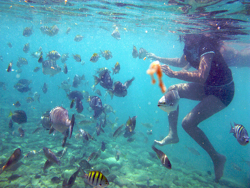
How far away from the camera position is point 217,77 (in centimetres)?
460

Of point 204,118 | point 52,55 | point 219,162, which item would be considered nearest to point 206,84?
point 204,118

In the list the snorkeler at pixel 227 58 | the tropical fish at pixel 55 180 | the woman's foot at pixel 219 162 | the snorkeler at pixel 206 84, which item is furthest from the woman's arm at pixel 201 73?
the tropical fish at pixel 55 180

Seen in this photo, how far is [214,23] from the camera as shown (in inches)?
406

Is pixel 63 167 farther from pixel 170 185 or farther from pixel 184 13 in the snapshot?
pixel 184 13

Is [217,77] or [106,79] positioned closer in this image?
[217,77]

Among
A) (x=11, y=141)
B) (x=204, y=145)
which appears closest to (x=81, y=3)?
(x=11, y=141)

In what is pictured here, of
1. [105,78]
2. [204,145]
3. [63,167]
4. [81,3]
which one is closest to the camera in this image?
[204,145]

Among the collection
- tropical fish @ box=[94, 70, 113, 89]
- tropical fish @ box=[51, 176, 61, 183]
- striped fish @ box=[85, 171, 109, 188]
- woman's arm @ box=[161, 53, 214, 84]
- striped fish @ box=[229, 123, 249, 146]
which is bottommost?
tropical fish @ box=[51, 176, 61, 183]

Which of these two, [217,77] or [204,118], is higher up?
[217,77]

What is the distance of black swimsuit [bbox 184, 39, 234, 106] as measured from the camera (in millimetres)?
4551

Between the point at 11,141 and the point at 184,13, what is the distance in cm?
1504

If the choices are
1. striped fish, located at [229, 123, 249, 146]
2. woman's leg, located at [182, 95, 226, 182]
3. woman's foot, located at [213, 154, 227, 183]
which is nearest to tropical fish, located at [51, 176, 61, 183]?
woman's leg, located at [182, 95, 226, 182]

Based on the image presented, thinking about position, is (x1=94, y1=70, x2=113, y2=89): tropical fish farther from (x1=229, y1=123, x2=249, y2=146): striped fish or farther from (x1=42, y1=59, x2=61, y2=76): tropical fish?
(x1=229, y1=123, x2=249, y2=146): striped fish

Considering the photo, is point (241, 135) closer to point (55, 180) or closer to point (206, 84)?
point (206, 84)
